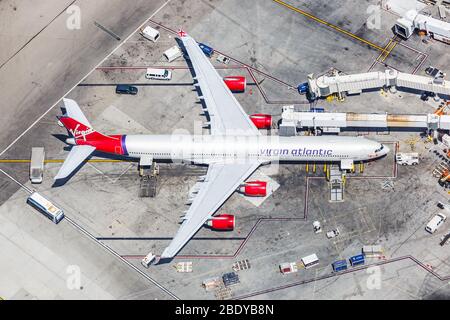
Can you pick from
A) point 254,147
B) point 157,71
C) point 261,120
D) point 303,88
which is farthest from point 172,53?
point 254,147

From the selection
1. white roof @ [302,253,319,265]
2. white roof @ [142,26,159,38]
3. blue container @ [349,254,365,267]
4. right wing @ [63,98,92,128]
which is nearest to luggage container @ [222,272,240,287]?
white roof @ [302,253,319,265]

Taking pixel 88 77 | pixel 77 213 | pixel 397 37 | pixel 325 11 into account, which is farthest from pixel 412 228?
pixel 88 77

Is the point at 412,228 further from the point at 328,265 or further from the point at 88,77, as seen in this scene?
the point at 88,77

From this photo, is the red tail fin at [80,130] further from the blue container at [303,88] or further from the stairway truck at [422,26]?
the stairway truck at [422,26]

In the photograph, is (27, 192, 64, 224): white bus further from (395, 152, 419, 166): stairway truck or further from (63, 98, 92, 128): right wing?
(395, 152, 419, 166): stairway truck

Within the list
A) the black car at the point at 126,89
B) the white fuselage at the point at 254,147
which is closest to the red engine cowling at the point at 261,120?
the white fuselage at the point at 254,147

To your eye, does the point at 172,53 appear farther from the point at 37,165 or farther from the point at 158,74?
the point at 37,165
